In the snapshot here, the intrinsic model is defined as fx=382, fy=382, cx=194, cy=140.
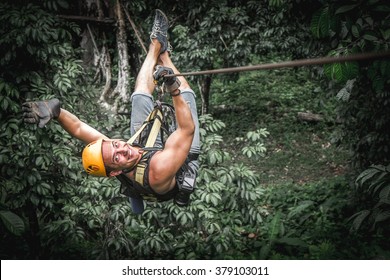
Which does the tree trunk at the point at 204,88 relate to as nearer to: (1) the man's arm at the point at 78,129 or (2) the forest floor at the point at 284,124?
(2) the forest floor at the point at 284,124

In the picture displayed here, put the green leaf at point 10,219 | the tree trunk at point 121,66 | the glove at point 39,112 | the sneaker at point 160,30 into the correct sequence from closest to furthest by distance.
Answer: the green leaf at point 10,219
the glove at point 39,112
the sneaker at point 160,30
the tree trunk at point 121,66

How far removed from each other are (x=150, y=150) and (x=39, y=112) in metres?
0.61

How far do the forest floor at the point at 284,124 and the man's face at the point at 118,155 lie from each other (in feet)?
8.64

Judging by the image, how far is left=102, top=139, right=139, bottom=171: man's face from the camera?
6.20 ft

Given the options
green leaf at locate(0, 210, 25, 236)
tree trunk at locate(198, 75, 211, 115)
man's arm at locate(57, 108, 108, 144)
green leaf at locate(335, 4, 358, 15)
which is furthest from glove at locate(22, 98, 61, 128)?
tree trunk at locate(198, 75, 211, 115)

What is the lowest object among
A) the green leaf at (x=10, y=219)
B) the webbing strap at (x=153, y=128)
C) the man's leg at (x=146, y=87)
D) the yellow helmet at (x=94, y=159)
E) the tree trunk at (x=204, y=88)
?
the green leaf at (x=10, y=219)

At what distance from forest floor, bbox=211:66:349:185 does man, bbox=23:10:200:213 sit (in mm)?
2359

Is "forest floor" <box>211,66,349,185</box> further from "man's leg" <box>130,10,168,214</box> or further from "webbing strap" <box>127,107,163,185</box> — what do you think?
"webbing strap" <box>127,107,163,185</box>

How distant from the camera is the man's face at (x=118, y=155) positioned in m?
1.89

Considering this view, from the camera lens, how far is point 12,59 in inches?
105

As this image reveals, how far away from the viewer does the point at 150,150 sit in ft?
6.55

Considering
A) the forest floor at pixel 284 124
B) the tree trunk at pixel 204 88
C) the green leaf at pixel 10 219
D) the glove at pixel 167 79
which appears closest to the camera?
the green leaf at pixel 10 219

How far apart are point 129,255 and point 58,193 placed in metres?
0.72

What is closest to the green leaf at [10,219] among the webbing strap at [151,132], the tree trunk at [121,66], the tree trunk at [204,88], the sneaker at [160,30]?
the webbing strap at [151,132]
